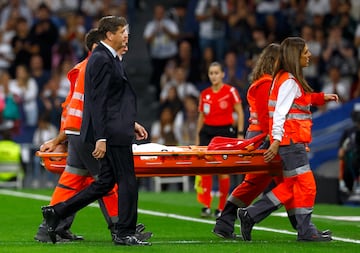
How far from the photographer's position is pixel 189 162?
44.6ft

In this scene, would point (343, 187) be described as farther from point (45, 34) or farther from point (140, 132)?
point (45, 34)

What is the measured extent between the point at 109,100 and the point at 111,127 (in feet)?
0.84

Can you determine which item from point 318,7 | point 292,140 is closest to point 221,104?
point 292,140

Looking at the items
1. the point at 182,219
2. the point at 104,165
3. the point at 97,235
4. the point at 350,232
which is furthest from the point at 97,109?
the point at 182,219

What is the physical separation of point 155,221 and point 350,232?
9.55ft

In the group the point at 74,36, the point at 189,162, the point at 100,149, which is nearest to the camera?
the point at 100,149

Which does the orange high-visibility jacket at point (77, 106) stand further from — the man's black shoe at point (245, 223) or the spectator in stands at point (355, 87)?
the spectator in stands at point (355, 87)

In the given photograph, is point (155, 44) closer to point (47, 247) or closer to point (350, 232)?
point (350, 232)

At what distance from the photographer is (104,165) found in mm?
11961

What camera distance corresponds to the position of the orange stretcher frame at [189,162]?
13.3 m

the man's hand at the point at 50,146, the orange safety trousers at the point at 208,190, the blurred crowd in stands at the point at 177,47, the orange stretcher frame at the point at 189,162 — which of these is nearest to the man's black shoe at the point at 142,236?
the orange stretcher frame at the point at 189,162

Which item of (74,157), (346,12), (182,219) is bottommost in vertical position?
(182,219)

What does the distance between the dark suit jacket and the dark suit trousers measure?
0.45 ft

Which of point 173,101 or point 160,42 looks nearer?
point 173,101
